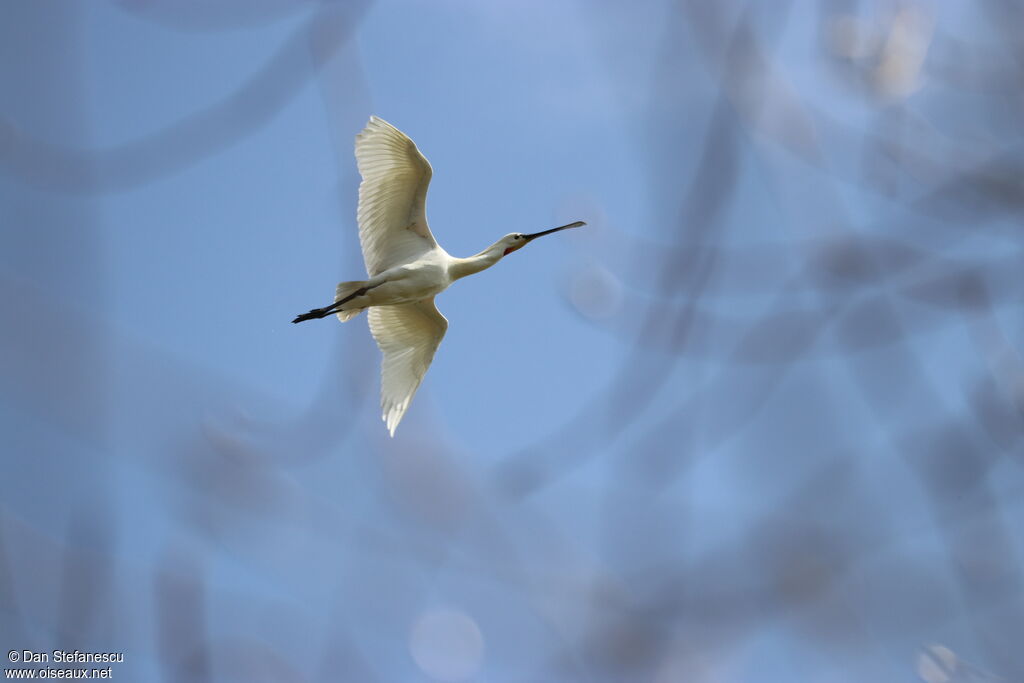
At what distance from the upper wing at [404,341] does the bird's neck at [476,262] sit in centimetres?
61

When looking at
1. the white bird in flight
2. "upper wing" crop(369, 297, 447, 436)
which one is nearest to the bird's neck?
the white bird in flight

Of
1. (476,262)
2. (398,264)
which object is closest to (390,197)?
(398,264)

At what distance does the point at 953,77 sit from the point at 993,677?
97.7 inches

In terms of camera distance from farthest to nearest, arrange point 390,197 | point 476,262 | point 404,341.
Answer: point 404,341
point 476,262
point 390,197

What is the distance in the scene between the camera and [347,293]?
11.4 m

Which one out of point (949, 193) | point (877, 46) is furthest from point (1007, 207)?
point (877, 46)

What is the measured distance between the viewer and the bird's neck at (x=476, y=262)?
11719 mm

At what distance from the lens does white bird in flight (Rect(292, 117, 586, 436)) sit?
10891mm

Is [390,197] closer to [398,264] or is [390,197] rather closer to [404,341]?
[398,264]

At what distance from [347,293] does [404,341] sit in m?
1.29

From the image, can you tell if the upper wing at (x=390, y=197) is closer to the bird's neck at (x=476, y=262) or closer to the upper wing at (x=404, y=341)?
the bird's neck at (x=476, y=262)

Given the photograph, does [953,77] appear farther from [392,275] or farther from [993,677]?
[392,275]

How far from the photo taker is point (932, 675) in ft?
11.6

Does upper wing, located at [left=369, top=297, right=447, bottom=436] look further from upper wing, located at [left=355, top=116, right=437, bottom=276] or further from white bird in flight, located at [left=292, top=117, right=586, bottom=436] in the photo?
upper wing, located at [left=355, top=116, right=437, bottom=276]
